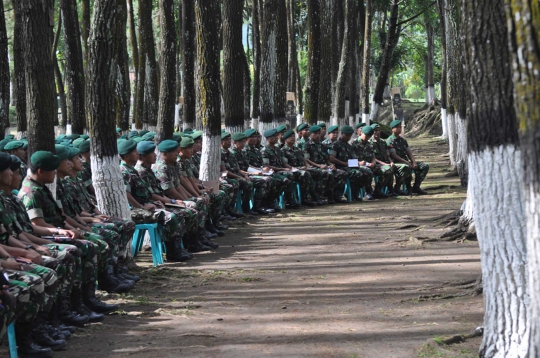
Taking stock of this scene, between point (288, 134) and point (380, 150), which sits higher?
point (288, 134)

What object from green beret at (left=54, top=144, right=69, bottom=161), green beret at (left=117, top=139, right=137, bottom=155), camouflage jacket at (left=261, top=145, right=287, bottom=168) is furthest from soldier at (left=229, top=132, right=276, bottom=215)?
green beret at (left=54, top=144, right=69, bottom=161)

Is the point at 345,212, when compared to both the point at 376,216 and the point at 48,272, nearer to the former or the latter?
the point at 376,216

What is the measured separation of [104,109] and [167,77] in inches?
291

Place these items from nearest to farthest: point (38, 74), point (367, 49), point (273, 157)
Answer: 1. point (38, 74)
2. point (273, 157)
3. point (367, 49)

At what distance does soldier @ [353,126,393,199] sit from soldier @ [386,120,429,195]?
514 mm

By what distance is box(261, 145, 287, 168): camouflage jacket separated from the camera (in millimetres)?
18047

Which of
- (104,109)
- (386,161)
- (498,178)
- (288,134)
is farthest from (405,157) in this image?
(498,178)

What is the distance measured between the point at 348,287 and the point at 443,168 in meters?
17.5

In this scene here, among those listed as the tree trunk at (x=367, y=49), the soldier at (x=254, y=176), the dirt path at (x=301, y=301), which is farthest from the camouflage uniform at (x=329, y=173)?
the tree trunk at (x=367, y=49)

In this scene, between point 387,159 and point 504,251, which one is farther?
point 387,159

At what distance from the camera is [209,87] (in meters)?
14.7

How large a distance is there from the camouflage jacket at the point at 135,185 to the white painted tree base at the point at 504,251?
6.40m

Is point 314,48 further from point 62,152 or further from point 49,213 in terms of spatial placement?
point 49,213

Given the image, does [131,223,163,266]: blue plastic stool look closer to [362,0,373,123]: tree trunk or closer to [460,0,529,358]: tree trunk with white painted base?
[460,0,529,358]: tree trunk with white painted base
